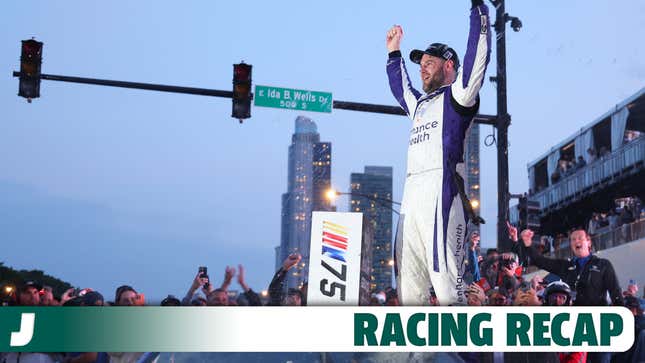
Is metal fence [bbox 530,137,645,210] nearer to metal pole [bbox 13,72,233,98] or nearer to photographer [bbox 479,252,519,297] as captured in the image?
metal pole [bbox 13,72,233,98]

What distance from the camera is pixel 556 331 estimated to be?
5.69 metres

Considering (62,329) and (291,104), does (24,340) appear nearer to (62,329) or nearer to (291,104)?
(62,329)

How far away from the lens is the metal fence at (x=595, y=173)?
30.1 m

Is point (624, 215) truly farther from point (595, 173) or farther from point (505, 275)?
point (505, 275)

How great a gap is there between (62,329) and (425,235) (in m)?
2.79

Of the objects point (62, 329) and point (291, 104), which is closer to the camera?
point (62, 329)

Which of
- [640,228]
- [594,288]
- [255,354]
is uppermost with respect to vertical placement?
[640,228]

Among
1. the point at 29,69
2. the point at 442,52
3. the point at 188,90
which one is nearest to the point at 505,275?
the point at 442,52

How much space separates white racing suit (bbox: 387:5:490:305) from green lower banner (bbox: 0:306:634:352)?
2.08 feet

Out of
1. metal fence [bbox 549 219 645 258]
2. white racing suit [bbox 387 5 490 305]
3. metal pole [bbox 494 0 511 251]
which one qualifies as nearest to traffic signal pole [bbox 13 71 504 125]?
metal pole [bbox 494 0 511 251]

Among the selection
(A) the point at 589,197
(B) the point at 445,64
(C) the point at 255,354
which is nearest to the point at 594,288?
(B) the point at 445,64

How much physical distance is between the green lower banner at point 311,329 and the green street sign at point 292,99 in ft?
30.2

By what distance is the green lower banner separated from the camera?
550 cm

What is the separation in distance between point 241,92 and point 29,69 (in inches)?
147
